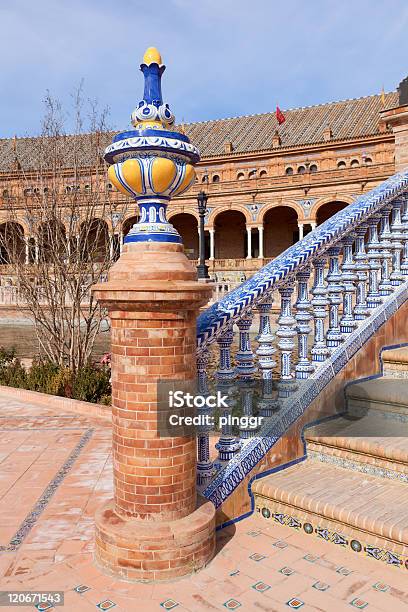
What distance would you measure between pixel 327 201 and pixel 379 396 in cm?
3170

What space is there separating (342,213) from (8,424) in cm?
492

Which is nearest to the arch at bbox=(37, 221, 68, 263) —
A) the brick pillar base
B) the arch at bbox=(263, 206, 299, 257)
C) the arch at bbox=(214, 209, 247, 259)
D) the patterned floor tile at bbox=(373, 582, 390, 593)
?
the brick pillar base

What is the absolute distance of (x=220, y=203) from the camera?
37.7m

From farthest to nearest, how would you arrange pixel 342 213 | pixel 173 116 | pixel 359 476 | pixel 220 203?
pixel 220 203, pixel 342 213, pixel 359 476, pixel 173 116

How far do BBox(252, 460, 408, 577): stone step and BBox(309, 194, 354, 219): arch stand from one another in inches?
1251

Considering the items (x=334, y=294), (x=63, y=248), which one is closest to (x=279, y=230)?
(x=63, y=248)

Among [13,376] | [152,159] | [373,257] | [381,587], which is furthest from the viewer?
[13,376]

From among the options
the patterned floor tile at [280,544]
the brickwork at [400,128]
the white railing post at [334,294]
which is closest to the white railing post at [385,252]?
the white railing post at [334,294]

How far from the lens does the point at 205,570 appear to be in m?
3.00

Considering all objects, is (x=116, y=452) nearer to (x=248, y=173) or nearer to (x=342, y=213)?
(x=342, y=213)

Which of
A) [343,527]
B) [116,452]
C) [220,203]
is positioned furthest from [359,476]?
[220,203]

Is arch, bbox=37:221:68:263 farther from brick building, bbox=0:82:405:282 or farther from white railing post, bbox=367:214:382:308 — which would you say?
brick building, bbox=0:82:405:282

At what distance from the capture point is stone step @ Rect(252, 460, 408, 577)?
2.93m

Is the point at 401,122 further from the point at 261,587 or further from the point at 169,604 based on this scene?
the point at 169,604
